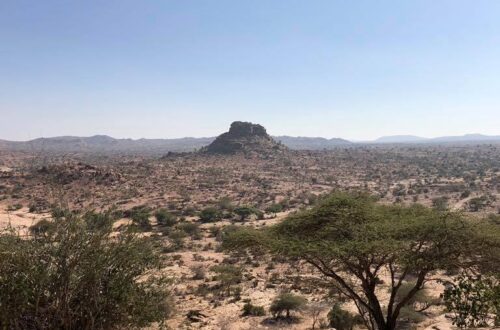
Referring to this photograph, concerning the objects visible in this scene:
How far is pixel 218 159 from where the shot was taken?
5428 inches

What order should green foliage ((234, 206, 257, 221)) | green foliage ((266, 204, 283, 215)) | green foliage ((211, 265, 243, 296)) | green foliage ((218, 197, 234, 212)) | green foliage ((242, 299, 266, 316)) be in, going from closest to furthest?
1. green foliage ((242, 299, 266, 316))
2. green foliage ((211, 265, 243, 296))
3. green foliage ((234, 206, 257, 221))
4. green foliage ((266, 204, 283, 215))
5. green foliage ((218, 197, 234, 212))

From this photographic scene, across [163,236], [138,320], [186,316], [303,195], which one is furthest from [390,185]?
[138,320]

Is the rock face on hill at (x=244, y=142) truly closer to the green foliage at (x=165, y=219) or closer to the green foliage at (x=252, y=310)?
the green foliage at (x=165, y=219)

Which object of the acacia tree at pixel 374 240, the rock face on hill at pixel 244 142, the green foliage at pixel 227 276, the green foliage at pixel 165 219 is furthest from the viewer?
the rock face on hill at pixel 244 142

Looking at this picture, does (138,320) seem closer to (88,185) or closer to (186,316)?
(186,316)

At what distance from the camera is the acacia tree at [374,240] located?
12.9 m

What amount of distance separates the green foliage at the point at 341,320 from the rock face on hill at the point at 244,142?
133m

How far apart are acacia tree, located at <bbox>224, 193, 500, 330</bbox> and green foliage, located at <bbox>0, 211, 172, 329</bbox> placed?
13.1 feet

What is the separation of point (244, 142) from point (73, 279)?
151398 millimetres

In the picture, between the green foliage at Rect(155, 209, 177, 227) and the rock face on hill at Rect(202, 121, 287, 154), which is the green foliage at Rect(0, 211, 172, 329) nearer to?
the green foliage at Rect(155, 209, 177, 227)

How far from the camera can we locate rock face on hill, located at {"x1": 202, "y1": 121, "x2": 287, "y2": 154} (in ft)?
511

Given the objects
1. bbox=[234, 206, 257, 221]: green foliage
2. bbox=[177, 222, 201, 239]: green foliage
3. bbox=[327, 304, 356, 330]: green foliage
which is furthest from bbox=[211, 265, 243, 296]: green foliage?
bbox=[234, 206, 257, 221]: green foliage

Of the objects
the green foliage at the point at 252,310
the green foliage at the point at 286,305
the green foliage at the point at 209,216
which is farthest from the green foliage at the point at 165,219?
the green foliage at the point at 286,305

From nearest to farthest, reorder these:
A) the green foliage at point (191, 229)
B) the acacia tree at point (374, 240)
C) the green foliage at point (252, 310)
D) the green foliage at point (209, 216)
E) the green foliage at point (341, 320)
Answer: the acacia tree at point (374, 240), the green foliage at point (341, 320), the green foliage at point (252, 310), the green foliage at point (191, 229), the green foliage at point (209, 216)
